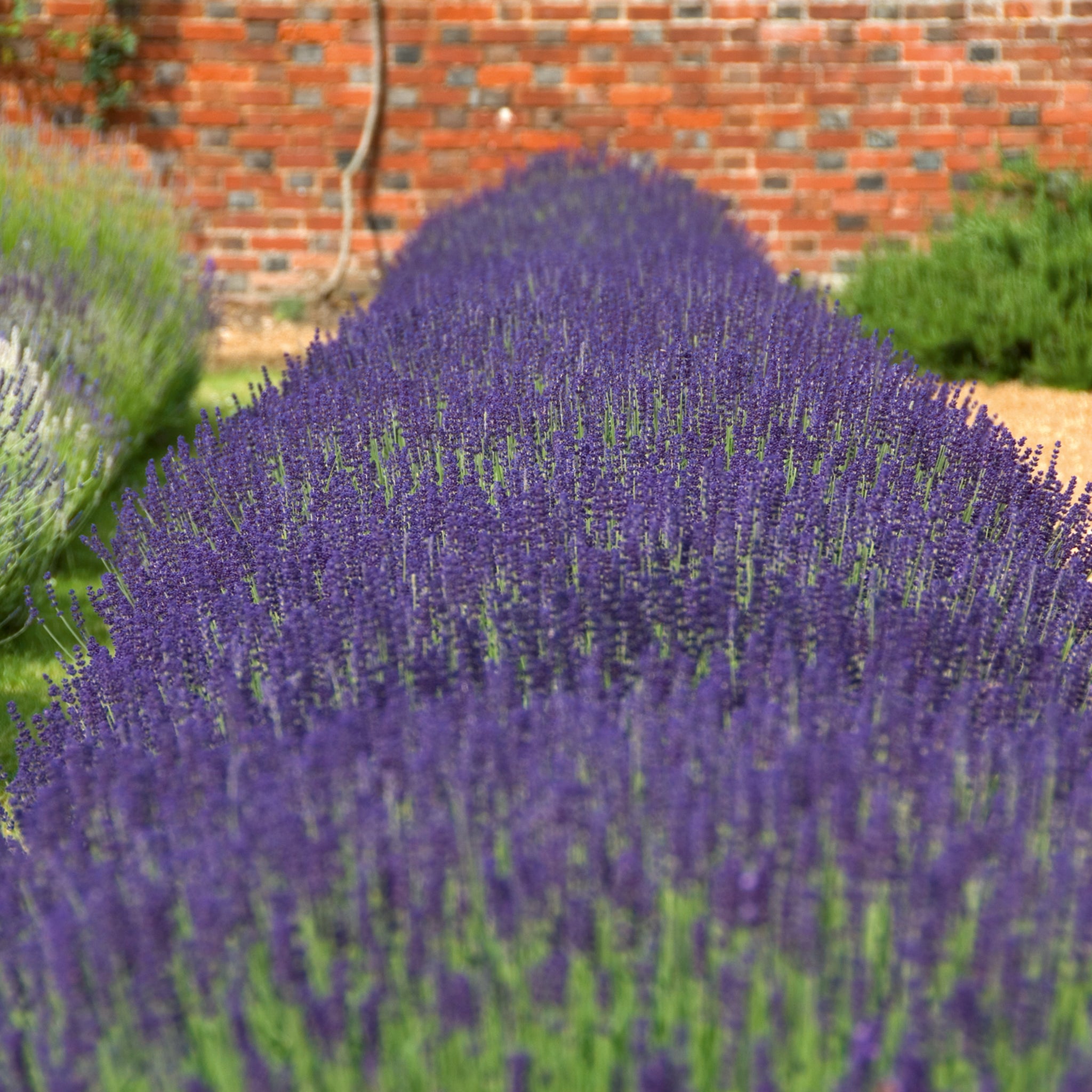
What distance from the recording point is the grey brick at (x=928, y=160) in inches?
333

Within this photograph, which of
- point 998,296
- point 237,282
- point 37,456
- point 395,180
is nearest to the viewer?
point 37,456

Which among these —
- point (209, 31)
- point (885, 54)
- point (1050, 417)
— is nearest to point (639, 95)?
point (885, 54)

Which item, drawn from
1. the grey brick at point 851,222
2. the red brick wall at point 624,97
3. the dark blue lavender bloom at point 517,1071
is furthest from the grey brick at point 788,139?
the dark blue lavender bloom at point 517,1071

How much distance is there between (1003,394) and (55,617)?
4.80m

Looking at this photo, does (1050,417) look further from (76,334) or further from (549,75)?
(76,334)

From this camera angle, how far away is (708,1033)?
1.40 meters

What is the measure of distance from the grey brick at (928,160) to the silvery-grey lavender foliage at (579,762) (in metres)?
5.70

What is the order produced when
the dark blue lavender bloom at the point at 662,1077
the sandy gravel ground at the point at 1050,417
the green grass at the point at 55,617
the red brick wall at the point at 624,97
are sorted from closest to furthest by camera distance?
1. the dark blue lavender bloom at the point at 662,1077
2. the green grass at the point at 55,617
3. the sandy gravel ground at the point at 1050,417
4. the red brick wall at the point at 624,97

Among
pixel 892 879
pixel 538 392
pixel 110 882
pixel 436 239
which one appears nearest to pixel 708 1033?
pixel 892 879

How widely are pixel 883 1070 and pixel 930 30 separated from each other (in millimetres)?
8237

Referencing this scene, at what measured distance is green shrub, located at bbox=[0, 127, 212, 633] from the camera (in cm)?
404

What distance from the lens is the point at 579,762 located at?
1698 mm

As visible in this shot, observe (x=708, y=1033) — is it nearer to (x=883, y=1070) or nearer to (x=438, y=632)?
(x=883, y=1070)

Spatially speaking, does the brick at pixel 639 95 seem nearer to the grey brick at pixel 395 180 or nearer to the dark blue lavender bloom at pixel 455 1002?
the grey brick at pixel 395 180
